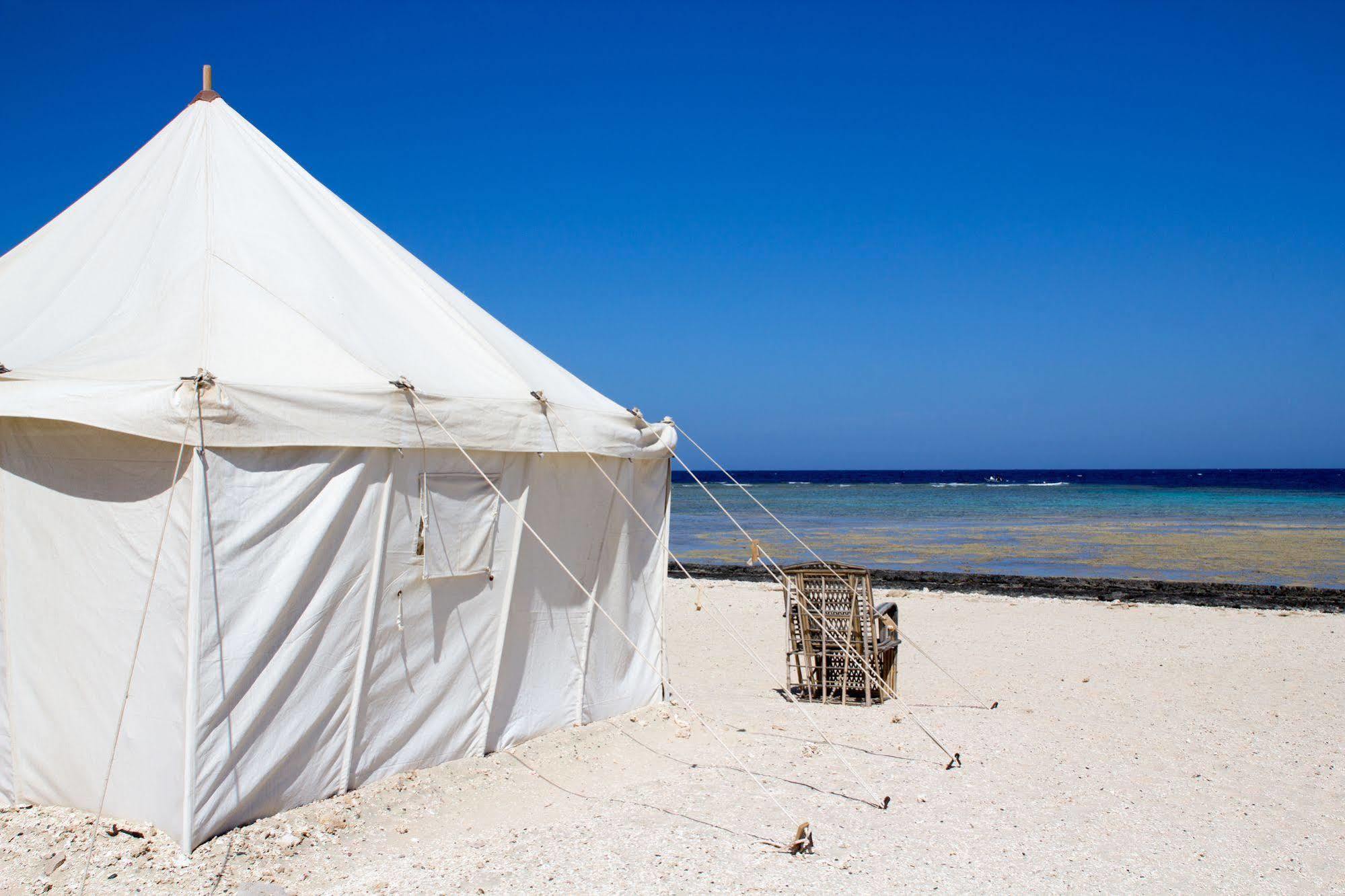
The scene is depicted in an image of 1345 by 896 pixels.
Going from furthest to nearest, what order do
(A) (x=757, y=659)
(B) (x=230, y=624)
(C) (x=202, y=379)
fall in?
1. (A) (x=757, y=659)
2. (B) (x=230, y=624)
3. (C) (x=202, y=379)

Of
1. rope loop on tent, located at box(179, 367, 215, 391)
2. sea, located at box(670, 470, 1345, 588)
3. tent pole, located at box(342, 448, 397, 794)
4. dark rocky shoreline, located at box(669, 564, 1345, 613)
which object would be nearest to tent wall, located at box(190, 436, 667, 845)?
tent pole, located at box(342, 448, 397, 794)

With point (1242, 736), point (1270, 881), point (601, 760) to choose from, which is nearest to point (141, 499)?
point (601, 760)

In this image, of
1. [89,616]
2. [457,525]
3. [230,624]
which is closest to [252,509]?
[230,624]

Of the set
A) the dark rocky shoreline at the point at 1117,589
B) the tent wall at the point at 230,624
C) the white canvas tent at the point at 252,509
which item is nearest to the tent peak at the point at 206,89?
the white canvas tent at the point at 252,509

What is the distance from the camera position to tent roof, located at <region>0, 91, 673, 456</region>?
4.63 meters

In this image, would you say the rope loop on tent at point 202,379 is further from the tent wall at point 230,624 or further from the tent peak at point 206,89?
the tent peak at point 206,89

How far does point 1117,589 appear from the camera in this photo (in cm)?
1673

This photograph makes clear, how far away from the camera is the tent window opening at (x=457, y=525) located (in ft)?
17.9

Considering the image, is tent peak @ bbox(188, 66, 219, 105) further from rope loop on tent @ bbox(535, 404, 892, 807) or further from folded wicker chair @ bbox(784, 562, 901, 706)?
folded wicker chair @ bbox(784, 562, 901, 706)

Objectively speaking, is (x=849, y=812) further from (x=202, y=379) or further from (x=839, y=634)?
(x=202, y=379)

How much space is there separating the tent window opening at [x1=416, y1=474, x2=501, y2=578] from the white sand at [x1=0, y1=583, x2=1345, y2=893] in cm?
118

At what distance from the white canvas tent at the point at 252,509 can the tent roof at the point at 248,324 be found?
2 centimetres

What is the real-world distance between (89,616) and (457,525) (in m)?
1.87

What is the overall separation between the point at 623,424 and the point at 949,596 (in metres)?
10.3
